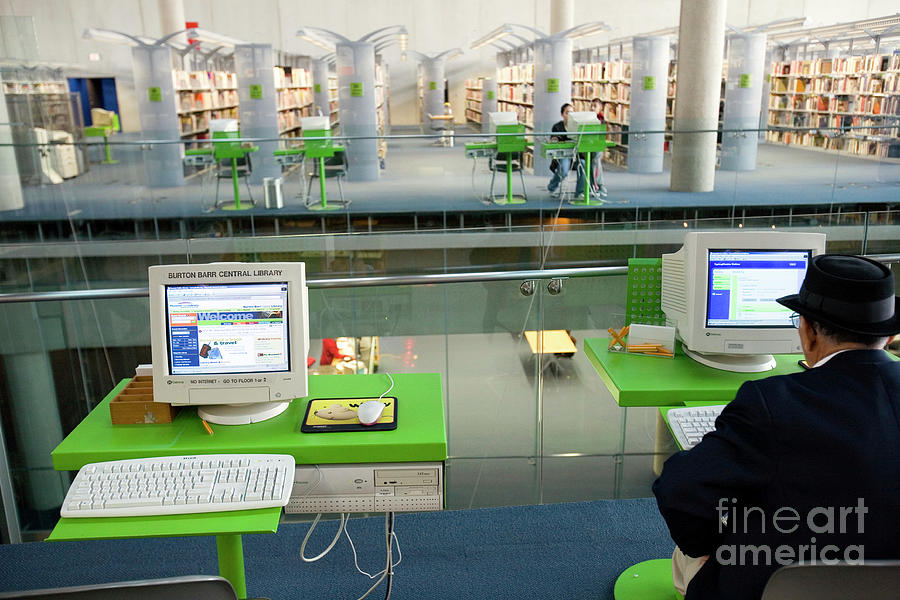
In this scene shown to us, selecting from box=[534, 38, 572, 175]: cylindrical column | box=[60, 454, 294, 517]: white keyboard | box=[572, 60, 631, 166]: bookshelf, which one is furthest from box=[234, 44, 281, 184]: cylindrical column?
box=[60, 454, 294, 517]: white keyboard

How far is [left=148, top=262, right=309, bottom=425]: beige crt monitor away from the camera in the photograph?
2.13m

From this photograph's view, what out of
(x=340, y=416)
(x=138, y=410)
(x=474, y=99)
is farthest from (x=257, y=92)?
(x=474, y=99)

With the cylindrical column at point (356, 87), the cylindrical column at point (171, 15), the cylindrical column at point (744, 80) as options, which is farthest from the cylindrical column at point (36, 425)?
the cylindrical column at point (171, 15)

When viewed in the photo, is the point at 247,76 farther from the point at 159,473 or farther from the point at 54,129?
the point at 159,473

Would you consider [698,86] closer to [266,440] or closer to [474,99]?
[266,440]

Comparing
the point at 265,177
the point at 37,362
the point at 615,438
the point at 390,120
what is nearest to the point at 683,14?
the point at 265,177

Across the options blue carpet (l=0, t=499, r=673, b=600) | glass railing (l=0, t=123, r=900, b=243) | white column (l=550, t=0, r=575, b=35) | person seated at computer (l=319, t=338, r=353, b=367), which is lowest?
blue carpet (l=0, t=499, r=673, b=600)

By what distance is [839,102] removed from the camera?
43.7ft

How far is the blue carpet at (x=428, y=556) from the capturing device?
2656mm

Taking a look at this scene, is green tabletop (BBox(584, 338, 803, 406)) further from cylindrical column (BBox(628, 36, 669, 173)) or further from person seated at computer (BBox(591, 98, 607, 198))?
cylindrical column (BBox(628, 36, 669, 173))

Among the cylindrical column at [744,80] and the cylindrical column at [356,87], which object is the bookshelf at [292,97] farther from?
the cylindrical column at [744,80]

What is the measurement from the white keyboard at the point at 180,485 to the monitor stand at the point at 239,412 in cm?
22

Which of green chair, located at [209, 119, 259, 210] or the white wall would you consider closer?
green chair, located at [209, 119, 259, 210]

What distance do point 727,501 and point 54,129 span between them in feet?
43.6
